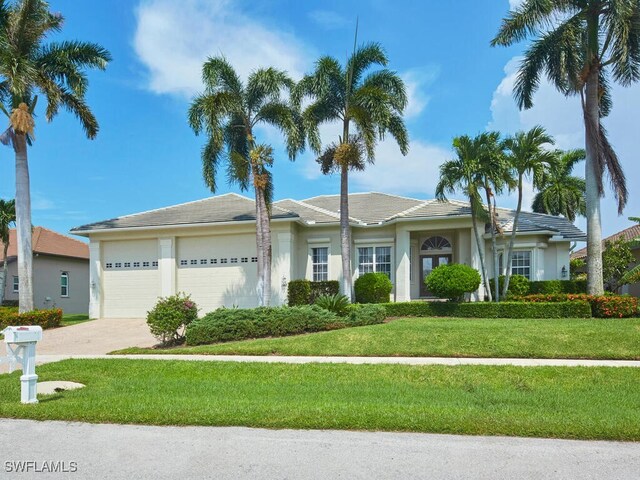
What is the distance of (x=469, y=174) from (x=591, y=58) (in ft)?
19.2

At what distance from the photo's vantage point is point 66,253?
101 feet

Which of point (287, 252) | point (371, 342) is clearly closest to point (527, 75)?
point (287, 252)

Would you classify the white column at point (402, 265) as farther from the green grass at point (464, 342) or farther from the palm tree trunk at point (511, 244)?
the green grass at point (464, 342)

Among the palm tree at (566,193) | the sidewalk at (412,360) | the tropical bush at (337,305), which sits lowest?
the sidewalk at (412,360)

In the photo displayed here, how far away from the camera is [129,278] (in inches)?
901

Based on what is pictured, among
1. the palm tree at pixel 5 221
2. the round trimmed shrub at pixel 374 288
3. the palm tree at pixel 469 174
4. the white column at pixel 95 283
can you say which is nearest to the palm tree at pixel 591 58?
the palm tree at pixel 469 174

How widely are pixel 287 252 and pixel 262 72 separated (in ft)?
24.1

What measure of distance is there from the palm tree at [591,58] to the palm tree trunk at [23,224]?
19.2 metres

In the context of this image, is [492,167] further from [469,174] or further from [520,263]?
[520,263]

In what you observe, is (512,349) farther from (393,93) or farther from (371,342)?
(393,93)

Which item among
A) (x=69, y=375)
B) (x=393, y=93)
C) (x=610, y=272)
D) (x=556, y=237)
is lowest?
(x=69, y=375)

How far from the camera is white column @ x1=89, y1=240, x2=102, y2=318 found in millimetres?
22766

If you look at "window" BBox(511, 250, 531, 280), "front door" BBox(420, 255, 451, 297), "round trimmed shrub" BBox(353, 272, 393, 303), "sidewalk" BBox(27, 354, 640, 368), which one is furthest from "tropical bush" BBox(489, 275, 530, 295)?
"sidewalk" BBox(27, 354, 640, 368)

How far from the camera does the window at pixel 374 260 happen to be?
21375 millimetres
